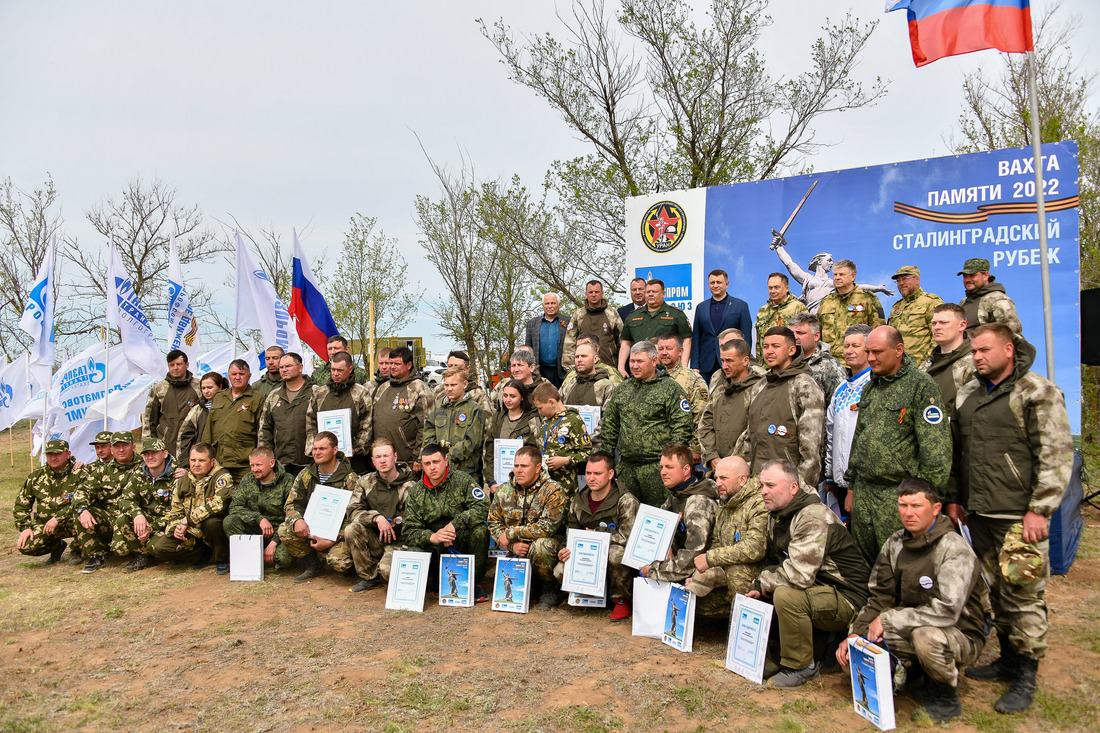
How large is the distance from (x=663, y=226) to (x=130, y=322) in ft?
26.6

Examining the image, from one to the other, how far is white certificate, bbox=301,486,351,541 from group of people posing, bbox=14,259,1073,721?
120 mm

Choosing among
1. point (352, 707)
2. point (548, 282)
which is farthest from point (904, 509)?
point (548, 282)

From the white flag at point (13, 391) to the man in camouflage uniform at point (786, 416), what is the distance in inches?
536

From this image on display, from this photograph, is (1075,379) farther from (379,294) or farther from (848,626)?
(379,294)

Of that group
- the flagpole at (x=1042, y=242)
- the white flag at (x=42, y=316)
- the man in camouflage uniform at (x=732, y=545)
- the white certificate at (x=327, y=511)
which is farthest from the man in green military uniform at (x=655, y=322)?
the white flag at (x=42, y=316)

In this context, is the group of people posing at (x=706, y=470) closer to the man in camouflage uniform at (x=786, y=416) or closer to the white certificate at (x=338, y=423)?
the man in camouflage uniform at (x=786, y=416)

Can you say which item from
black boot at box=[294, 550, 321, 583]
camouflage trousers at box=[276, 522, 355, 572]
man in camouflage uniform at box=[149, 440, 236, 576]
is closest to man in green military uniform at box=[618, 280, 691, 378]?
camouflage trousers at box=[276, 522, 355, 572]

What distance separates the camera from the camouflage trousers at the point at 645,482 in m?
6.09

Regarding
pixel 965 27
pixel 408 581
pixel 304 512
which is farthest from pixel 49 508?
pixel 965 27

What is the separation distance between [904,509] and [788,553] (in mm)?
815

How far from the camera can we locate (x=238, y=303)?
11.2m

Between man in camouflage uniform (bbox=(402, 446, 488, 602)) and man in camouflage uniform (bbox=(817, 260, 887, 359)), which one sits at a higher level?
man in camouflage uniform (bbox=(817, 260, 887, 359))

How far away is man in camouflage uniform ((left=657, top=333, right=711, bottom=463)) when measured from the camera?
6578 mm

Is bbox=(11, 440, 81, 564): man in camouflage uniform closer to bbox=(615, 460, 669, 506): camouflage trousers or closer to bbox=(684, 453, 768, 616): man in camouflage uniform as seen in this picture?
bbox=(615, 460, 669, 506): camouflage trousers
